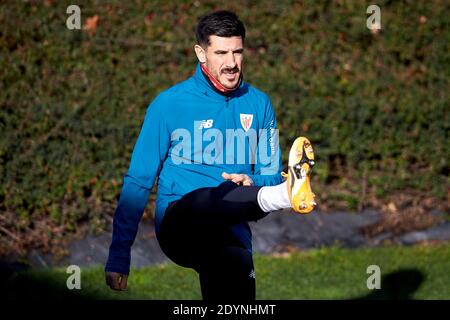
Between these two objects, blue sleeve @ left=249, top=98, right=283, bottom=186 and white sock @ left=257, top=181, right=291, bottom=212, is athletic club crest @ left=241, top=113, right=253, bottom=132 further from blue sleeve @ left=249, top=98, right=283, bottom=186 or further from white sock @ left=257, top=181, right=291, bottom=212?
white sock @ left=257, top=181, right=291, bottom=212

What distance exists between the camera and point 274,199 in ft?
15.3

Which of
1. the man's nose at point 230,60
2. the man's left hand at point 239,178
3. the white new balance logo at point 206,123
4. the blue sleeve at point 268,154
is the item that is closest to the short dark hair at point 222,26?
the man's nose at point 230,60

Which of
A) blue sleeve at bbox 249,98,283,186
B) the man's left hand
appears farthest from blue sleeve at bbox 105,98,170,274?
blue sleeve at bbox 249,98,283,186

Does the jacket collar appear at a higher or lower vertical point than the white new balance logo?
higher

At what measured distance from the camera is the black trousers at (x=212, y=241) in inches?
189

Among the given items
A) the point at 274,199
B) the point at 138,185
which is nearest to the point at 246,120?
the point at 138,185

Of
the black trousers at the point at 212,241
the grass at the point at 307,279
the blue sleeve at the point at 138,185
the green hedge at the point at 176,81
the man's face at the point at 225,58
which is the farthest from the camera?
the green hedge at the point at 176,81

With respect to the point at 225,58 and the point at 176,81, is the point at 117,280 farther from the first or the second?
the point at 176,81

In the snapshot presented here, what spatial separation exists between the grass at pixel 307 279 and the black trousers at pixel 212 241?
288 centimetres

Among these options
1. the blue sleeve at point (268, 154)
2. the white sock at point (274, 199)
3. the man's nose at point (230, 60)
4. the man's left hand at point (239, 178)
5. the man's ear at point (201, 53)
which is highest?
the man's ear at point (201, 53)

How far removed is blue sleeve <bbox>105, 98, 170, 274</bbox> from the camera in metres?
5.13

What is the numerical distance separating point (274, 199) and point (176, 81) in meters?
5.10

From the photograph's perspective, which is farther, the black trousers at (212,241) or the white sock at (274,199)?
the black trousers at (212,241)

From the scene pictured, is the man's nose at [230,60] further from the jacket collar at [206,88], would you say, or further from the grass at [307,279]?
the grass at [307,279]
